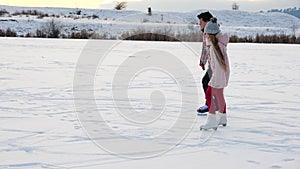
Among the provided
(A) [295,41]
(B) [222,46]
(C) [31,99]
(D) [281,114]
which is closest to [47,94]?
(C) [31,99]

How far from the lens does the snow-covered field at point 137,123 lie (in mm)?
3307

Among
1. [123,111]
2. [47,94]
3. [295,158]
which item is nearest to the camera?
[295,158]

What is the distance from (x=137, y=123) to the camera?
456cm

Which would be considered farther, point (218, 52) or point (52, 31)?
point (52, 31)

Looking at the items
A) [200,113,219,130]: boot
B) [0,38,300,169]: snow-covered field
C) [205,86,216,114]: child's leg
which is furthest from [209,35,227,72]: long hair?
[0,38,300,169]: snow-covered field

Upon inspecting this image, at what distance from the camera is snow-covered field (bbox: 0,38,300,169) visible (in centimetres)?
331

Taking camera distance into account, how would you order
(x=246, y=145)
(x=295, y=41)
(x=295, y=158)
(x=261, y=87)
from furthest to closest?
Answer: 1. (x=295, y=41)
2. (x=261, y=87)
3. (x=246, y=145)
4. (x=295, y=158)

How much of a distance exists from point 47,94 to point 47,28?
2061cm

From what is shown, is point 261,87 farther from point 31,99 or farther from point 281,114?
A: point 31,99

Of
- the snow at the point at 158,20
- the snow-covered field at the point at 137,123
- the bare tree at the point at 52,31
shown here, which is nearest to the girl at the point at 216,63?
the snow-covered field at the point at 137,123

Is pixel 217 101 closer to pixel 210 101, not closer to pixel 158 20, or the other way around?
pixel 210 101

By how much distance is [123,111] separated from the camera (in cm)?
513

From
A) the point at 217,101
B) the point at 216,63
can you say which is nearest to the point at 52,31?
the point at 217,101

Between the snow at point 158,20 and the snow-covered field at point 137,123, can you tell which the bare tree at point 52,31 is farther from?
the snow-covered field at point 137,123
